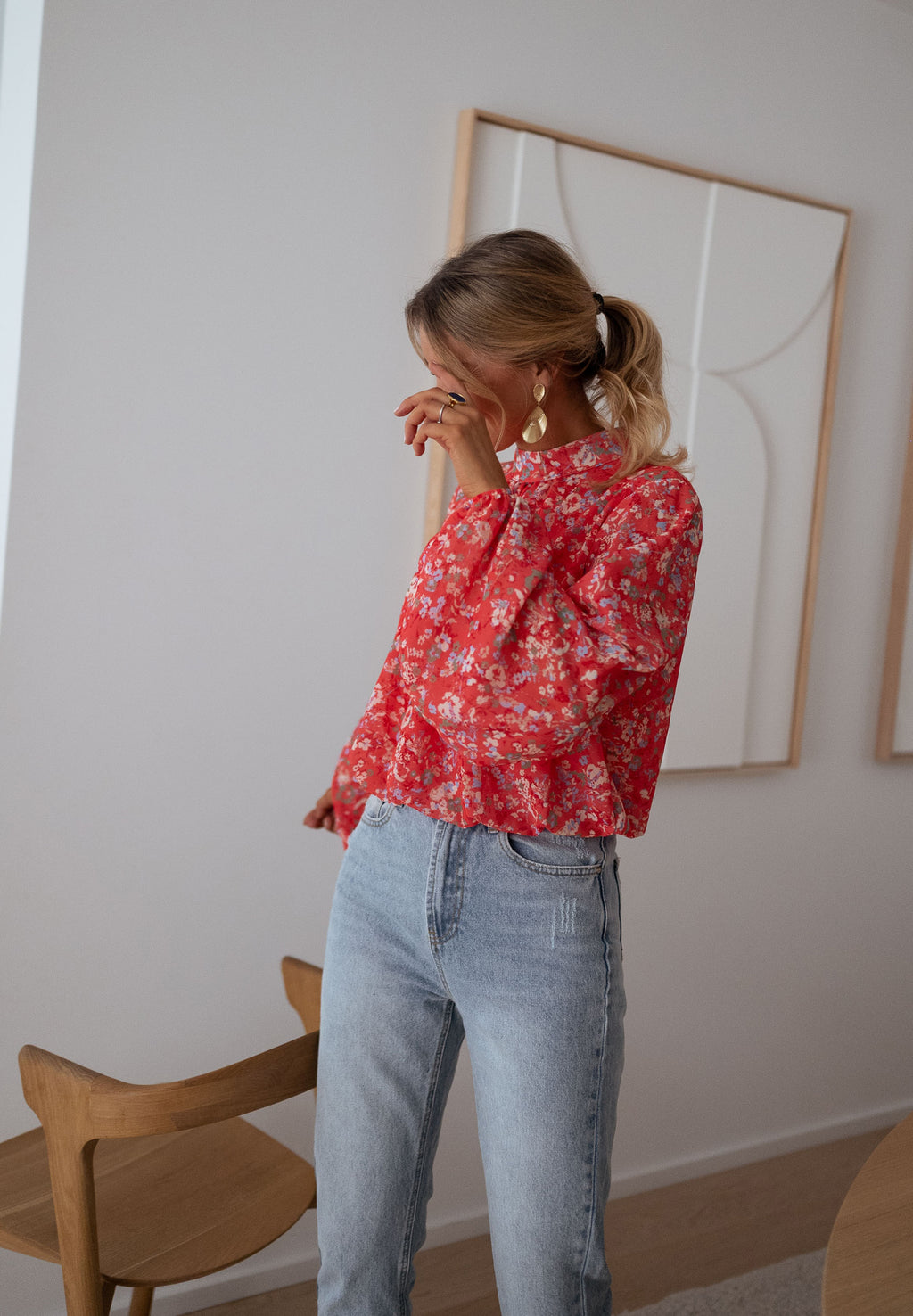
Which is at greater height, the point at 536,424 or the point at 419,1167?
the point at 536,424

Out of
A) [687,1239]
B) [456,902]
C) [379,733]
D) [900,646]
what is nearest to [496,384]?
[379,733]

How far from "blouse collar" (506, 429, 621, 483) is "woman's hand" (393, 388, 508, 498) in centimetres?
12

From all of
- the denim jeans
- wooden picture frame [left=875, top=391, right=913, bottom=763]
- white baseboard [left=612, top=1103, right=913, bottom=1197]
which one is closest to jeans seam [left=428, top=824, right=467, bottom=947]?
the denim jeans

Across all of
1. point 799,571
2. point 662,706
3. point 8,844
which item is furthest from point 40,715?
point 799,571

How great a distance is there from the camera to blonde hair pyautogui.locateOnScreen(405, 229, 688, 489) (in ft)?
4.04

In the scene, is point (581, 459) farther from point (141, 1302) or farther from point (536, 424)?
point (141, 1302)

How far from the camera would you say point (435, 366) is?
1289 millimetres

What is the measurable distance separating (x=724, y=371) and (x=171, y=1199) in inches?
72.5

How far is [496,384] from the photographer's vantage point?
4.22 feet

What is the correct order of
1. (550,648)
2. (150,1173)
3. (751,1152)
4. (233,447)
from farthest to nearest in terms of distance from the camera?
(751,1152)
(233,447)
(150,1173)
(550,648)

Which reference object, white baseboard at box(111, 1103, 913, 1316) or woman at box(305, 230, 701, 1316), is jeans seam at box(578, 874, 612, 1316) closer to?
woman at box(305, 230, 701, 1316)

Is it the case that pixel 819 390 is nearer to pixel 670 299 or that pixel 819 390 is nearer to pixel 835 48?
pixel 670 299

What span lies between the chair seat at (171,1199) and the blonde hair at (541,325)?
1037 millimetres

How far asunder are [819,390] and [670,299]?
45 cm
